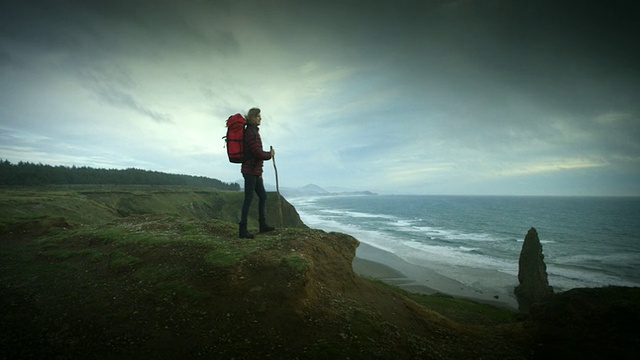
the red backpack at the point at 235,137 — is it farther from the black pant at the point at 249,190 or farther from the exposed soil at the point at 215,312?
the exposed soil at the point at 215,312

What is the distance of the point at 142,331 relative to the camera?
5.64 meters

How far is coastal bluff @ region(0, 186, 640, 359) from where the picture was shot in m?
5.40

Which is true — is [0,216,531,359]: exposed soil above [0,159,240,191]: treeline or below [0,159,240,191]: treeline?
below

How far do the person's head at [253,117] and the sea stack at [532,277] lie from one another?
33.7 metres

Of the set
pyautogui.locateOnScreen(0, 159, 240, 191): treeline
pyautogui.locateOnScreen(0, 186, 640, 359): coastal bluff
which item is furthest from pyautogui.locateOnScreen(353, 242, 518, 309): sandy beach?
pyautogui.locateOnScreen(0, 159, 240, 191): treeline

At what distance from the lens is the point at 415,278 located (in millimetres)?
33875

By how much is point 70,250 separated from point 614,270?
58.9m

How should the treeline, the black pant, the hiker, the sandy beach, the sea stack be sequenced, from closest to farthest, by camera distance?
the hiker < the black pant < the sandy beach < the sea stack < the treeline

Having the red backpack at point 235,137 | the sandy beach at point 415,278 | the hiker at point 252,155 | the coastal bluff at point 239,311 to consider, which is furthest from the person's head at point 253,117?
the sandy beach at point 415,278

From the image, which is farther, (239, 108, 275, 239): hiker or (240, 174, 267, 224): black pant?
(240, 174, 267, 224): black pant

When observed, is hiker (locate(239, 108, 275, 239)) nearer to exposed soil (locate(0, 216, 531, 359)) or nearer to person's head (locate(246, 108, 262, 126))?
person's head (locate(246, 108, 262, 126))

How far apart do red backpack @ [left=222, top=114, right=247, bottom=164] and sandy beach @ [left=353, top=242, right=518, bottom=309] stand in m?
27.5

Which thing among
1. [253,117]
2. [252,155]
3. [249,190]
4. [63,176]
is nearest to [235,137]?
[252,155]

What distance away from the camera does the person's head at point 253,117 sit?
10.1 m
